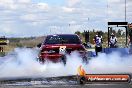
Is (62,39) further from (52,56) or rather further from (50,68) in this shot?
(50,68)

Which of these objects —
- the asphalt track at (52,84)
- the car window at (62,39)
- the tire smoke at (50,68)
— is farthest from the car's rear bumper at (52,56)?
the asphalt track at (52,84)

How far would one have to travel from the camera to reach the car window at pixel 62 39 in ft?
64.0

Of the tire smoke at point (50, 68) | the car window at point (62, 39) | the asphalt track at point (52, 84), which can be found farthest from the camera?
the car window at point (62, 39)

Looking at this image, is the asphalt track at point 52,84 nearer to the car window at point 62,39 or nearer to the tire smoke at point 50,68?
the tire smoke at point 50,68

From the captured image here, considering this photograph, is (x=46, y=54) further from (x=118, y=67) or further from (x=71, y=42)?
(x=118, y=67)

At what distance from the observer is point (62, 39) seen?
19703 mm

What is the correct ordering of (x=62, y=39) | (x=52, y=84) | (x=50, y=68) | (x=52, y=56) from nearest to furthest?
(x=52, y=84) < (x=50, y=68) < (x=52, y=56) < (x=62, y=39)

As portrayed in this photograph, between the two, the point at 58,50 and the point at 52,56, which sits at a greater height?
the point at 58,50

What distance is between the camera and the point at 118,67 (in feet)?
66.8

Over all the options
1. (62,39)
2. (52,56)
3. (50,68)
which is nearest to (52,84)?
(50,68)

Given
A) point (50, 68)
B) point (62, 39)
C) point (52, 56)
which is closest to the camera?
point (50, 68)

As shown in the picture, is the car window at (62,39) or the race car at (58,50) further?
the car window at (62,39)

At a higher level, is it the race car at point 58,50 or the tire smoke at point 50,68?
the race car at point 58,50

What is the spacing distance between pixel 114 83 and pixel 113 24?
16.6m
